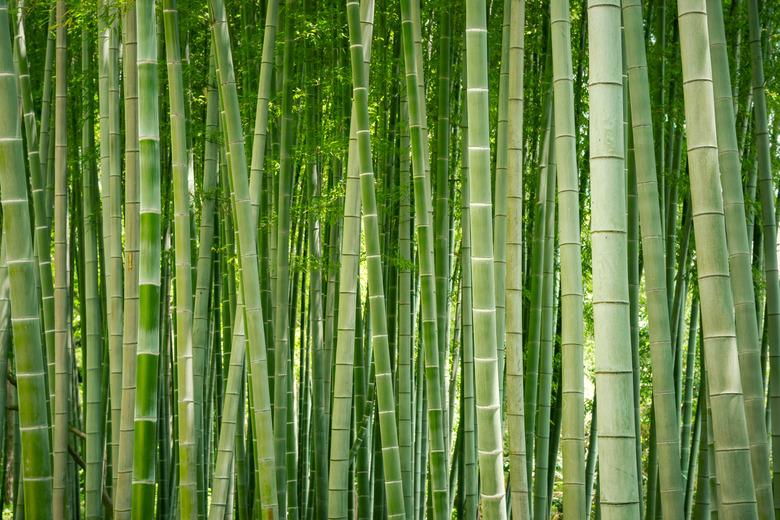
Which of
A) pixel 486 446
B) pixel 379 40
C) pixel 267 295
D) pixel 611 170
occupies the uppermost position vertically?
pixel 379 40

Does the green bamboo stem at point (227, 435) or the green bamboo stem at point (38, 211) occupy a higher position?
the green bamboo stem at point (38, 211)

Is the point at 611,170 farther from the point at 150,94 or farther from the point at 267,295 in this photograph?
the point at 267,295

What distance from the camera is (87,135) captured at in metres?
5.46

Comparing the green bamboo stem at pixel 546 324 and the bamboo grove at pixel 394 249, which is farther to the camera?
the green bamboo stem at pixel 546 324

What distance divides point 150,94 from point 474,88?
1.09 meters

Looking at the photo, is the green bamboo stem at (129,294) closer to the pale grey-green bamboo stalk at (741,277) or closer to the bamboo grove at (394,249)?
the bamboo grove at (394,249)

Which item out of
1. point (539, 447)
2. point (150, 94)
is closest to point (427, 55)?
point (539, 447)

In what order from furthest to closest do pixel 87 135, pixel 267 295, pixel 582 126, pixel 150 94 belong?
pixel 582 126
pixel 87 135
pixel 267 295
pixel 150 94

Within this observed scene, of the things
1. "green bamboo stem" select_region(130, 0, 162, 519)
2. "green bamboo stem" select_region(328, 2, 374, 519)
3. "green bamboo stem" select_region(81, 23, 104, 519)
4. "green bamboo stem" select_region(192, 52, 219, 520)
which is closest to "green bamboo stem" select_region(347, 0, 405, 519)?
"green bamboo stem" select_region(328, 2, 374, 519)

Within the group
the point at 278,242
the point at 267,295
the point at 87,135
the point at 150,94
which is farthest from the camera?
the point at 87,135

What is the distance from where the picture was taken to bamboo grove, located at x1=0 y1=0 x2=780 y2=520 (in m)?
2.48

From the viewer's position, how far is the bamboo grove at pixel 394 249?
2484mm

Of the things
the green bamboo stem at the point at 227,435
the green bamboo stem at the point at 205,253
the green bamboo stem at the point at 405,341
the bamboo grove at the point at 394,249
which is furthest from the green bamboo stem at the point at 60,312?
the green bamboo stem at the point at 405,341

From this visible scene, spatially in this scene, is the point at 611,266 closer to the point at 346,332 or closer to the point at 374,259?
the point at 374,259
